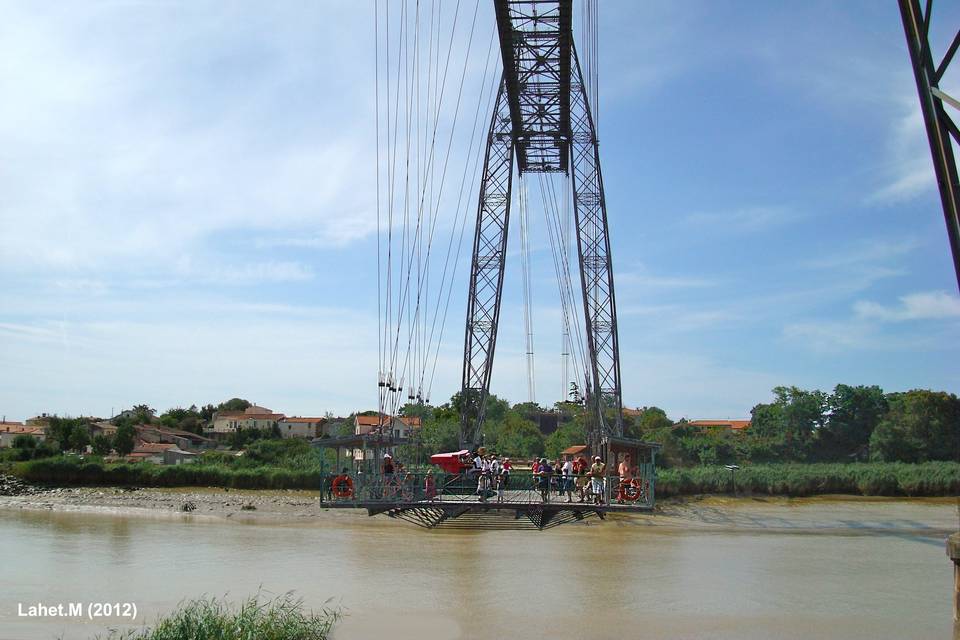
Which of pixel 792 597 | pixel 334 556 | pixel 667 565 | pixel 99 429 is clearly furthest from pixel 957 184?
pixel 99 429

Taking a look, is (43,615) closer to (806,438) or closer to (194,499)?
(194,499)

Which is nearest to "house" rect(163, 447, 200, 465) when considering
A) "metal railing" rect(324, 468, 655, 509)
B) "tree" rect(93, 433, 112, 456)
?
"tree" rect(93, 433, 112, 456)

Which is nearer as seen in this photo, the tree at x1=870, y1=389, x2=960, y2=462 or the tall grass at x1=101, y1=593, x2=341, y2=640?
the tall grass at x1=101, y1=593, x2=341, y2=640

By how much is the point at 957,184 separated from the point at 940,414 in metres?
66.4

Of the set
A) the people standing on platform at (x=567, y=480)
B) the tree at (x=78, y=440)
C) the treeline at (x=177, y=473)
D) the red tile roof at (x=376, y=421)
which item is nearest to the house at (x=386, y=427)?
the red tile roof at (x=376, y=421)

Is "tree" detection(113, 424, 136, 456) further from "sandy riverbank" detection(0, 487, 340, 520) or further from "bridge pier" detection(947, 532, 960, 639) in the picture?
"bridge pier" detection(947, 532, 960, 639)

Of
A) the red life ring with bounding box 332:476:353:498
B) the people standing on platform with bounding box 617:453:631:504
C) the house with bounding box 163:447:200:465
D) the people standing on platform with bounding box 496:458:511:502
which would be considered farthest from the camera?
the house with bounding box 163:447:200:465

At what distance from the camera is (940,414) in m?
64.4

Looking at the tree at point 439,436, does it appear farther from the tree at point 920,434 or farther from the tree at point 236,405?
the tree at point 236,405

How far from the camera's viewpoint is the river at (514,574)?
64.5 feet

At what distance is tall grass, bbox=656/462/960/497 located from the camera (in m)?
52.3

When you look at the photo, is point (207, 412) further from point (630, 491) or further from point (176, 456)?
point (630, 491)

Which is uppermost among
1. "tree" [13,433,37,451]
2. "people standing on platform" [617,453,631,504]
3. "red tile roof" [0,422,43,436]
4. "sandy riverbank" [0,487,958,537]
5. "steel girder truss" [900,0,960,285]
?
"steel girder truss" [900,0,960,285]

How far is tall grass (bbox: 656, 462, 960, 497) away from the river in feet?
29.9
